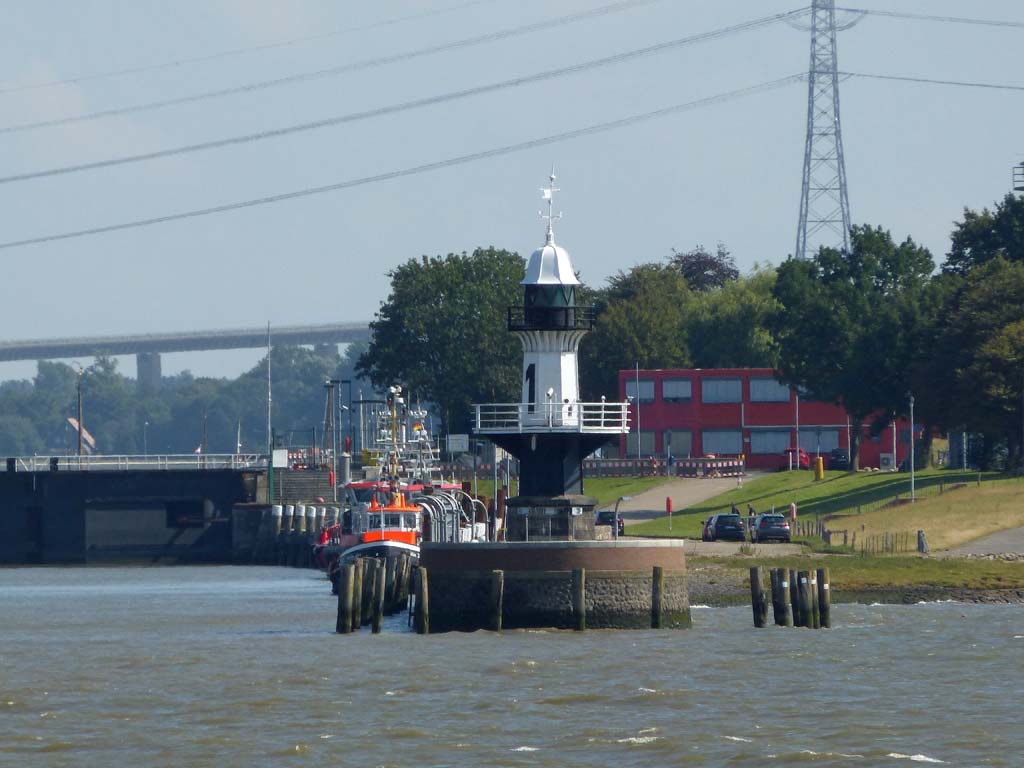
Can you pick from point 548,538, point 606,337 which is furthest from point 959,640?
point 606,337

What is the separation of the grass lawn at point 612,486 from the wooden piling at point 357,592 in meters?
59.2

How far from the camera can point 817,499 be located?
103 meters

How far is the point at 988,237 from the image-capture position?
371 ft

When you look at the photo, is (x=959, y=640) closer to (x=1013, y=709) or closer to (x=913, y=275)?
(x=1013, y=709)

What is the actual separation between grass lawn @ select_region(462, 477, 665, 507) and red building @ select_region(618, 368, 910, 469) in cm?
940

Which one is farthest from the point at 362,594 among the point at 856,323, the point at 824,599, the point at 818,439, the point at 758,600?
the point at 818,439

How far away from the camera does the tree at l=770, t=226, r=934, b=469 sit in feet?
359

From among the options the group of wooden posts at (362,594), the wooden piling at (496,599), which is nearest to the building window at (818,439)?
the group of wooden posts at (362,594)

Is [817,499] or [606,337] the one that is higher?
[606,337]

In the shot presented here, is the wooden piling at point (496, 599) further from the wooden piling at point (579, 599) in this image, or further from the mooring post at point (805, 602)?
the mooring post at point (805, 602)

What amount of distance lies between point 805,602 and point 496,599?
8170mm

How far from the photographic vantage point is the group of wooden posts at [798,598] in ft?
177

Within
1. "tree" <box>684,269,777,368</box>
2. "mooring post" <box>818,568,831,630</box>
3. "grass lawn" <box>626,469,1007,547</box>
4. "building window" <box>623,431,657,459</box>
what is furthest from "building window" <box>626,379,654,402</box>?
"mooring post" <box>818,568,831,630</box>

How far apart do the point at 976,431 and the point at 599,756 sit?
2632 inches
